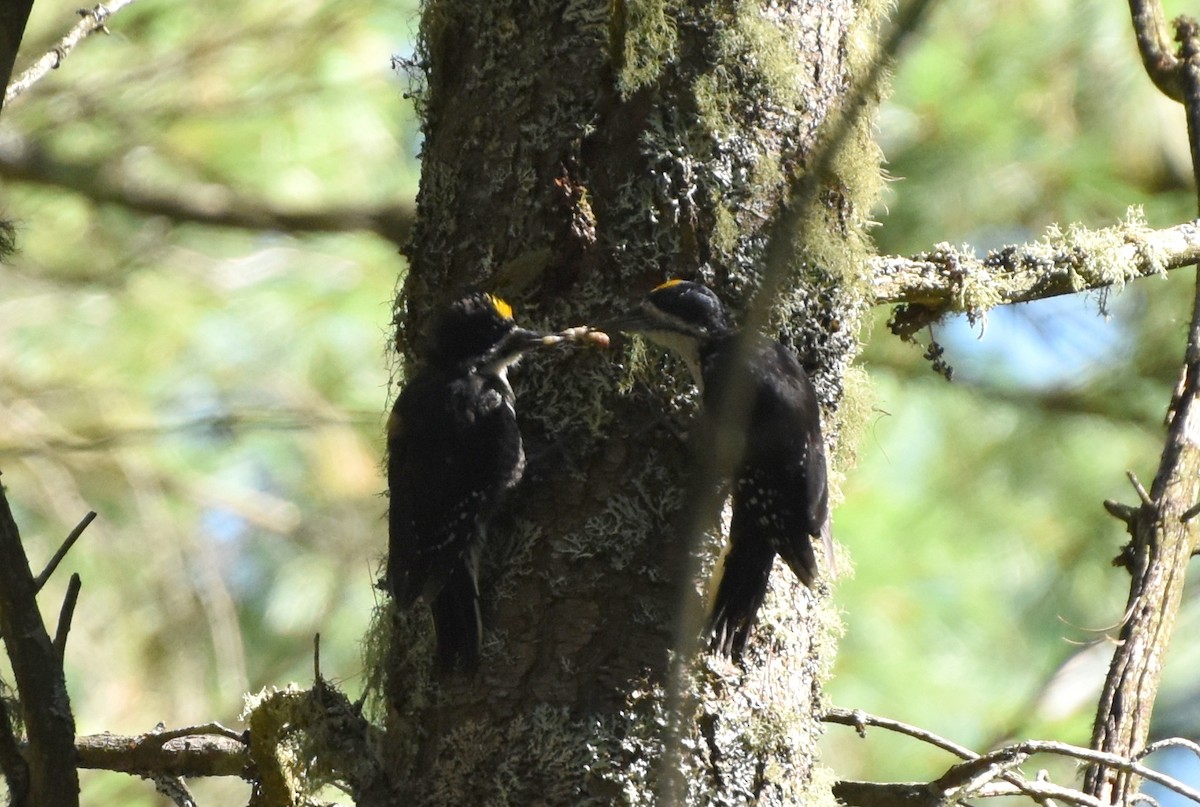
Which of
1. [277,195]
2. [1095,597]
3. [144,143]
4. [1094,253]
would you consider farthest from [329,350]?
[1094,253]

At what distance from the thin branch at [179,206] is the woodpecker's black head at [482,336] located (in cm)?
228

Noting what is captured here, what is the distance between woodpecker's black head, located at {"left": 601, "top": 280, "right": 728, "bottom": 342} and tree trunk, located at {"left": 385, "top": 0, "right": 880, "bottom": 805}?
0.06 meters

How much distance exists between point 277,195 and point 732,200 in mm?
3337

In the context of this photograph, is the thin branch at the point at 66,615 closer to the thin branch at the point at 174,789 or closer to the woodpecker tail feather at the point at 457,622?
the thin branch at the point at 174,789

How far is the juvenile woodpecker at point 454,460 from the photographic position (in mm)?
2156

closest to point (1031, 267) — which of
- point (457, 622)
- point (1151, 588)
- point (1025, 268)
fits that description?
point (1025, 268)

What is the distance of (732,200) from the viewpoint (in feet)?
7.64

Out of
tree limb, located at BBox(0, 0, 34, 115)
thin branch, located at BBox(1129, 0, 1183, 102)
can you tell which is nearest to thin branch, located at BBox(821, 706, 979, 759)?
tree limb, located at BBox(0, 0, 34, 115)

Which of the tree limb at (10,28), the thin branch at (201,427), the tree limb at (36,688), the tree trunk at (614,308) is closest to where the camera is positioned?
the tree limb at (10,28)

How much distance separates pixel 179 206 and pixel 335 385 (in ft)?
3.50

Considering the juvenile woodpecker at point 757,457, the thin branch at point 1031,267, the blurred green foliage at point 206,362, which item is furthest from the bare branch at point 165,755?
the blurred green foliage at point 206,362

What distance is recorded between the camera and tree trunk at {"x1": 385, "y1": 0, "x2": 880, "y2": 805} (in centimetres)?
206

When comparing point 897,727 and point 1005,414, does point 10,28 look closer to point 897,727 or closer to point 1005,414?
point 897,727

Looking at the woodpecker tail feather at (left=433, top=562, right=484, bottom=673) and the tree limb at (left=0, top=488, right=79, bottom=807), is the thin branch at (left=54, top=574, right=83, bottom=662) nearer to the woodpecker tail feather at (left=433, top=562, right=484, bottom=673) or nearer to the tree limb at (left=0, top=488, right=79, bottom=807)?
the tree limb at (left=0, top=488, right=79, bottom=807)
